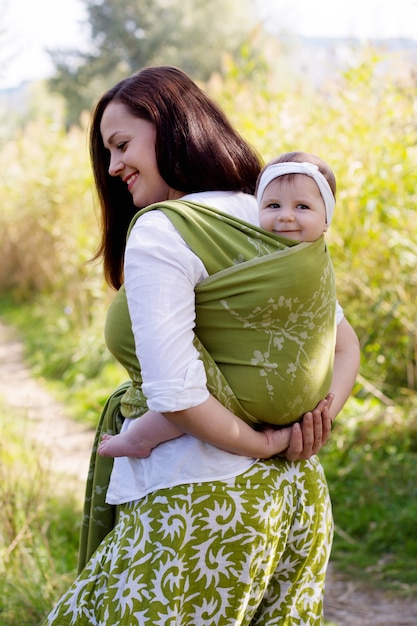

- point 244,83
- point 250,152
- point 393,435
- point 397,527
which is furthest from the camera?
point 244,83

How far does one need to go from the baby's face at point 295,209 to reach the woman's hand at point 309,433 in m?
0.37

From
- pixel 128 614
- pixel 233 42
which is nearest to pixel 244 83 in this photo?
pixel 128 614

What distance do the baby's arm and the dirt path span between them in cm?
126

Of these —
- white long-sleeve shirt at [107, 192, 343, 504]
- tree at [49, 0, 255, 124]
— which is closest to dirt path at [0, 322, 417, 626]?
white long-sleeve shirt at [107, 192, 343, 504]

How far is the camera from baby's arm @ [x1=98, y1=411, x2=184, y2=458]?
5.06 feet

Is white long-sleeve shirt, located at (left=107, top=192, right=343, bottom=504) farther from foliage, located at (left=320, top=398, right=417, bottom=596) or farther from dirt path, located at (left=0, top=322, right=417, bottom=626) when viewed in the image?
foliage, located at (left=320, top=398, right=417, bottom=596)

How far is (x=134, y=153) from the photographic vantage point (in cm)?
169

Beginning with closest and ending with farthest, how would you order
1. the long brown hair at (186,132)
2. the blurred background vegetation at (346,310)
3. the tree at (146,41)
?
the long brown hair at (186,132)
the blurred background vegetation at (346,310)
the tree at (146,41)

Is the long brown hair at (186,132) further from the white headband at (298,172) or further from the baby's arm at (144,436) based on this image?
the baby's arm at (144,436)

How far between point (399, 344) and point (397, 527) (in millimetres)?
1181

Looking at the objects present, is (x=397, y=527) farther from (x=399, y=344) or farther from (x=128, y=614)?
(x=128, y=614)

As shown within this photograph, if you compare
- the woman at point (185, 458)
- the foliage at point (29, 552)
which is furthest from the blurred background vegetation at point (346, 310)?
the woman at point (185, 458)

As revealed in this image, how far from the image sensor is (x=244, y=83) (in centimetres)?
673

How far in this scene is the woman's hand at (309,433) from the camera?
1616 mm
